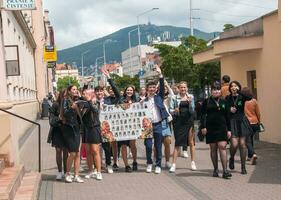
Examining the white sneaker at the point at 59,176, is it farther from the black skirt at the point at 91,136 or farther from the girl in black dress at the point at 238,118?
the girl in black dress at the point at 238,118

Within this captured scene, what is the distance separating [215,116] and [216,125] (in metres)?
0.17

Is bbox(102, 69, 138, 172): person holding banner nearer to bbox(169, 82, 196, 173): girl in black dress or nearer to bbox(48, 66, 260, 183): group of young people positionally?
bbox(48, 66, 260, 183): group of young people

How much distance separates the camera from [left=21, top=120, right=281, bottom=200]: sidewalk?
916 centimetres

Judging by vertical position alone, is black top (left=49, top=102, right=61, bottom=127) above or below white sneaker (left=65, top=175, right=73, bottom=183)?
above

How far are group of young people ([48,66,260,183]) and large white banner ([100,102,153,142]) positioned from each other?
0.13 meters

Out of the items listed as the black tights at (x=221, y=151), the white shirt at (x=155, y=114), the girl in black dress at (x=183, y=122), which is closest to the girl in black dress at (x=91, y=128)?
the white shirt at (x=155, y=114)

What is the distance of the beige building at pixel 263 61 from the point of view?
1677cm

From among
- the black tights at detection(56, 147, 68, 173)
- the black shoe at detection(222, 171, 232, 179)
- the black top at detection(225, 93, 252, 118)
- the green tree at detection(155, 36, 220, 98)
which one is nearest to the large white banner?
the black tights at detection(56, 147, 68, 173)

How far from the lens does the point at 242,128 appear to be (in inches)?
438

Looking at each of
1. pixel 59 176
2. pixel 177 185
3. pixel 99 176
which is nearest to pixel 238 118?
pixel 177 185

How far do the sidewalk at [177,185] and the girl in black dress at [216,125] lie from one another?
0.52 m

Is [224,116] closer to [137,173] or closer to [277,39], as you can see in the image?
[137,173]

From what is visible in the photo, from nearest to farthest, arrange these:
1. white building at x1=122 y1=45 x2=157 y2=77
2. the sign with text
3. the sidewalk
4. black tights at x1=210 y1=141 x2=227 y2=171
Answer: the sidewalk
black tights at x1=210 y1=141 x2=227 y2=171
the sign with text
white building at x1=122 y1=45 x2=157 y2=77

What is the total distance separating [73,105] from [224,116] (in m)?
2.90
